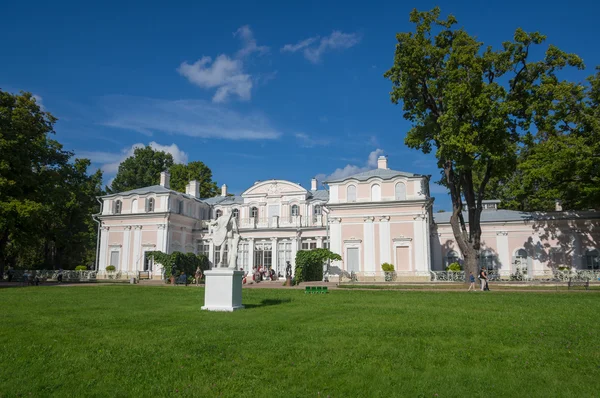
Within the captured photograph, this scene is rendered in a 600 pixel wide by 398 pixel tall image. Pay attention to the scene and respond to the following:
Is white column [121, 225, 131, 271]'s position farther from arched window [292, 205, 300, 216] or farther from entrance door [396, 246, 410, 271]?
entrance door [396, 246, 410, 271]

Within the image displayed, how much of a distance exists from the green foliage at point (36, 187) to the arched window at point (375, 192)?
70.9 feet

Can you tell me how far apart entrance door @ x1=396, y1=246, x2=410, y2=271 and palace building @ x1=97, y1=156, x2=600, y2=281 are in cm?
7

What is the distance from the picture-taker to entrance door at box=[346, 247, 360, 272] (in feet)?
106

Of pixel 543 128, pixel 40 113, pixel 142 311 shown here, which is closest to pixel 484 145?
pixel 543 128

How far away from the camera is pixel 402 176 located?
32094 mm

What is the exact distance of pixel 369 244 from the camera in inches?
1267

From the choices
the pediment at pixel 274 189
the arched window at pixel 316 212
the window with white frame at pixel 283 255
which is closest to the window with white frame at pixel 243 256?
the window with white frame at pixel 283 255

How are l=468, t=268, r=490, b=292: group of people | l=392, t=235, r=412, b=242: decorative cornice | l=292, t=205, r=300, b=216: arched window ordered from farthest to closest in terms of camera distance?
l=292, t=205, r=300, b=216: arched window < l=392, t=235, r=412, b=242: decorative cornice < l=468, t=268, r=490, b=292: group of people

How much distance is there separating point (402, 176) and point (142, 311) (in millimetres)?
24026

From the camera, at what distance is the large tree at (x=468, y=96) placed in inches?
882

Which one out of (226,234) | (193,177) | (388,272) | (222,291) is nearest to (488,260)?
(388,272)

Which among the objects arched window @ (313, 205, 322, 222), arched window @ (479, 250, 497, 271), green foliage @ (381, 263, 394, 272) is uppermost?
arched window @ (313, 205, 322, 222)

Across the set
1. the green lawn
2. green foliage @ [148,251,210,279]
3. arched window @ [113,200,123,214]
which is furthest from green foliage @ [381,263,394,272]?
arched window @ [113,200,123,214]

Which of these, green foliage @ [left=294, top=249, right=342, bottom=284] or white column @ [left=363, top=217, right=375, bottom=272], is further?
white column @ [left=363, top=217, right=375, bottom=272]
